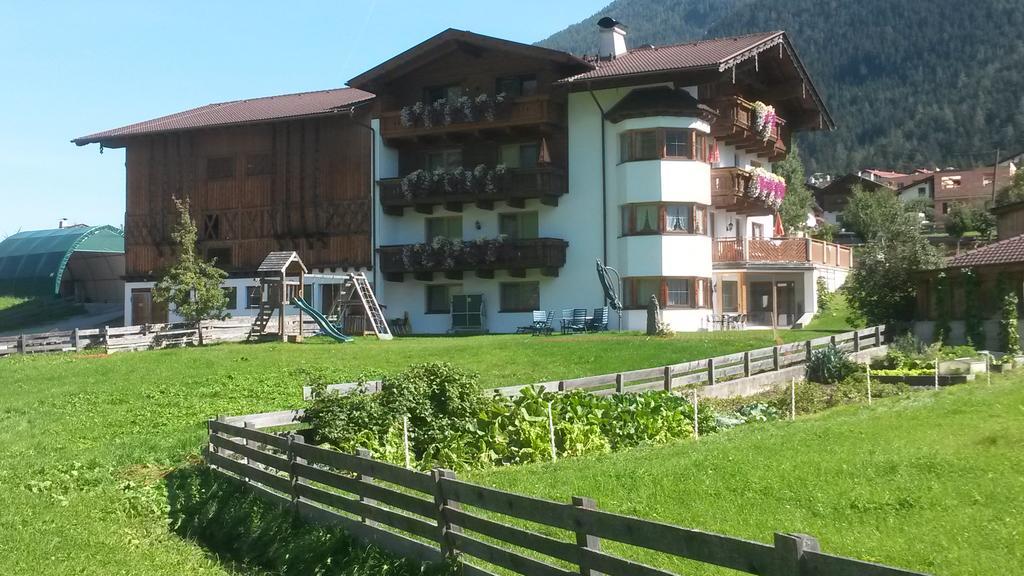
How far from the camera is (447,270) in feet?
133

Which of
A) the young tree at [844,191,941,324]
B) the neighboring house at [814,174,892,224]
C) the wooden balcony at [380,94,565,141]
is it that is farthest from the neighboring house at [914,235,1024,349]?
the neighboring house at [814,174,892,224]

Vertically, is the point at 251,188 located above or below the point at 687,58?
below

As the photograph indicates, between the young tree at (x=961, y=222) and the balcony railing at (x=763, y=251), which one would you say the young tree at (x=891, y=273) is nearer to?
the balcony railing at (x=763, y=251)

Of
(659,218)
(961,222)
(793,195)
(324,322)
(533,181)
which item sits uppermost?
(793,195)

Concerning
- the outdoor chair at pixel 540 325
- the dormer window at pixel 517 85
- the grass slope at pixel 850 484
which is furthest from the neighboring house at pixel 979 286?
the dormer window at pixel 517 85

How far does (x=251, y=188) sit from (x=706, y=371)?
28248 mm

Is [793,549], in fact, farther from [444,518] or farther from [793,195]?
Answer: [793,195]

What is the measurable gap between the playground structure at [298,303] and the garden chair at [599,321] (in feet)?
23.6

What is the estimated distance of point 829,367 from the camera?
25188 millimetres

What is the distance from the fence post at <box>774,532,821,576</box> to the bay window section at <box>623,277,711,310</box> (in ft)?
105

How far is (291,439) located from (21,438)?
7.88 meters

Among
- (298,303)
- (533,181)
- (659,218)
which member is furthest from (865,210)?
(298,303)

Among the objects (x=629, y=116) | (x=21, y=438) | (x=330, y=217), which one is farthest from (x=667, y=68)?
(x=21, y=438)

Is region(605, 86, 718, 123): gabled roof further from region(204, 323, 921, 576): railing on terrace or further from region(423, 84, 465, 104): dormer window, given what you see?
region(204, 323, 921, 576): railing on terrace
